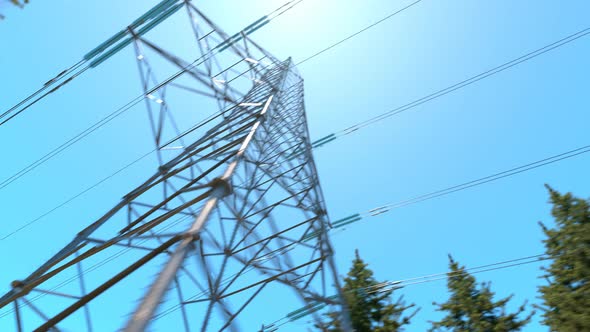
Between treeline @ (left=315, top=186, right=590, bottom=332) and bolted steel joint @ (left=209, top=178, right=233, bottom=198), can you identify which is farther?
treeline @ (left=315, top=186, right=590, bottom=332)

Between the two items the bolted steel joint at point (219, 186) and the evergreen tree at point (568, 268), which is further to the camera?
the evergreen tree at point (568, 268)

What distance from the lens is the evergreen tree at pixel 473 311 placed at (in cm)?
1487

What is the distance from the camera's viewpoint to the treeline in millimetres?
12930

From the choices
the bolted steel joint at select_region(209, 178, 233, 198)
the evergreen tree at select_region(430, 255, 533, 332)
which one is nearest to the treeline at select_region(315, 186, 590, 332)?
the evergreen tree at select_region(430, 255, 533, 332)

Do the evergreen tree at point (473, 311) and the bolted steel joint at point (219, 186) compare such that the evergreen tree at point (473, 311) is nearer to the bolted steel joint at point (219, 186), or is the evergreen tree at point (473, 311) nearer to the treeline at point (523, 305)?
the treeline at point (523, 305)

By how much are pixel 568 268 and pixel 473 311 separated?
3.81 meters

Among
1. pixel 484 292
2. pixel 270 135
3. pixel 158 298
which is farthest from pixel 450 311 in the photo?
pixel 158 298

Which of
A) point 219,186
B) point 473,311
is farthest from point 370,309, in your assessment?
point 219,186

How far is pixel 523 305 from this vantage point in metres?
15.4

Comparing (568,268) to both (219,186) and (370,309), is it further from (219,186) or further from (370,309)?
(219,186)

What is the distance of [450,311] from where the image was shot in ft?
52.8

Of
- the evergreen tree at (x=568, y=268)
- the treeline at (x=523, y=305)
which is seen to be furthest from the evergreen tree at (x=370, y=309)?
the evergreen tree at (x=568, y=268)

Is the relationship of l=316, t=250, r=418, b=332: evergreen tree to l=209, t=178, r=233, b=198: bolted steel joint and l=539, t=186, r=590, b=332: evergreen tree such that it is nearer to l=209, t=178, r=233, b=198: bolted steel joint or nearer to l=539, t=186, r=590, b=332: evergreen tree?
l=539, t=186, r=590, b=332: evergreen tree

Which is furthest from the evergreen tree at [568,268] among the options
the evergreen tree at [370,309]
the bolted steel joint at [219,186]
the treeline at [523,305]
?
the bolted steel joint at [219,186]
